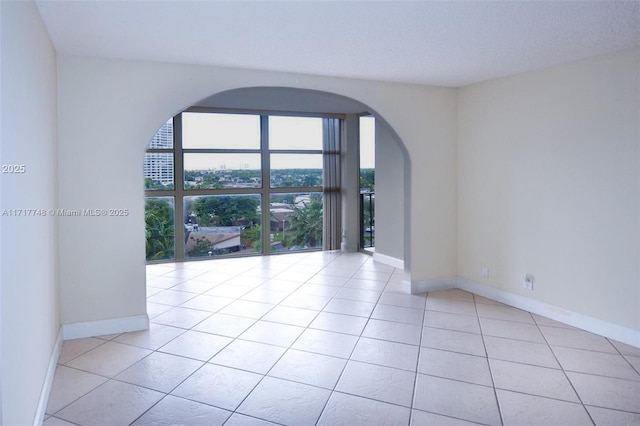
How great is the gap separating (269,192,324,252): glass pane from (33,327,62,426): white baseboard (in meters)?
4.29

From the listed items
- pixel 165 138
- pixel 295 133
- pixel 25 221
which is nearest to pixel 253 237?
pixel 295 133

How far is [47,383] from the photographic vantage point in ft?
8.47

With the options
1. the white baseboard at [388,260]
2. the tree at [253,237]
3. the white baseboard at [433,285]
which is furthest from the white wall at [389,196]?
the tree at [253,237]

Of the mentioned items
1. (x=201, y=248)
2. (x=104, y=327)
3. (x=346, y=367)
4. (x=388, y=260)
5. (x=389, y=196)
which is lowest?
(x=346, y=367)

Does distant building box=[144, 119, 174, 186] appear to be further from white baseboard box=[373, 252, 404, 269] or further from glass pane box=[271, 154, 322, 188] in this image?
white baseboard box=[373, 252, 404, 269]

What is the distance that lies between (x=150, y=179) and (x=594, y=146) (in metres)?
5.59

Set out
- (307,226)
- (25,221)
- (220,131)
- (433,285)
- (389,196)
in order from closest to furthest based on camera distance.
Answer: (25,221), (433,285), (389,196), (220,131), (307,226)

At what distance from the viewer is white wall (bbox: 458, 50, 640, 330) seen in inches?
130

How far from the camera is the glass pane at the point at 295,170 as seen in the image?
7270 mm

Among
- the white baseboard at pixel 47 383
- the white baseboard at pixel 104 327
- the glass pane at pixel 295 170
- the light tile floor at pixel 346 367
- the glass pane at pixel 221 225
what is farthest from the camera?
the glass pane at pixel 295 170

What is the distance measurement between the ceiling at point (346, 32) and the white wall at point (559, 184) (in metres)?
0.31

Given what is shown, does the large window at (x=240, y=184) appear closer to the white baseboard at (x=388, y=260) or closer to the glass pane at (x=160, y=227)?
the glass pane at (x=160, y=227)

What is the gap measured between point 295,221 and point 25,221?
18.2ft

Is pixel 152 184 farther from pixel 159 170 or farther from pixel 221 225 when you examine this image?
pixel 221 225
